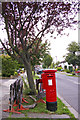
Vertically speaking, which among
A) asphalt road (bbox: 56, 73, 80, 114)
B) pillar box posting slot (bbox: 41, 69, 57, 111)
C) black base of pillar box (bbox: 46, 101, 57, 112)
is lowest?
asphalt road (bbox: 56, 73, 80, 114)

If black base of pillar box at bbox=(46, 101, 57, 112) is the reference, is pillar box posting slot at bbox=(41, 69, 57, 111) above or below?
above

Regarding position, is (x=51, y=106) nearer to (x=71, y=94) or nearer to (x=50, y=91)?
(x=50, y=91)

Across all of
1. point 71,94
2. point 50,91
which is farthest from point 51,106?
point 71,94

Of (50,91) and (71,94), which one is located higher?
(50,91)

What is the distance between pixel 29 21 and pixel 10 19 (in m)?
1.06

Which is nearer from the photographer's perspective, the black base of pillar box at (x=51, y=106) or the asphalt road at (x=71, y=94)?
the black base of pillar box at (x=51, y=106)

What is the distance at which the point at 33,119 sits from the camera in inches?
144

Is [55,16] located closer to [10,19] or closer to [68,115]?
[10,19]

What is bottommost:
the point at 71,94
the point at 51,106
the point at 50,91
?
the point at 71,94

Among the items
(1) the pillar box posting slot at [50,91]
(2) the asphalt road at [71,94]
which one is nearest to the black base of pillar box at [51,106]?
(1) the pillar box posting slot at [50,91]

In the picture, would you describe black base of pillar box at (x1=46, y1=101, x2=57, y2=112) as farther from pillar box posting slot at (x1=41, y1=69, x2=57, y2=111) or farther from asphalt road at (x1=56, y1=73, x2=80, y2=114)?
asphalt road at (x1=56, y1=73, x2=80, y2=114)

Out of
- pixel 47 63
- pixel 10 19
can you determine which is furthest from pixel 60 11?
pixel 47 63

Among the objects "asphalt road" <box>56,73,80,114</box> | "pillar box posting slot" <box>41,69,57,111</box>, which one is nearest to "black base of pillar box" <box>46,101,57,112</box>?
"pillar box posting slot" <box>41,69,57,111</box>

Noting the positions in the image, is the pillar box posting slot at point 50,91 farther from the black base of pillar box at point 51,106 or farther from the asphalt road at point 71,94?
the asphalt road at point 71,94
